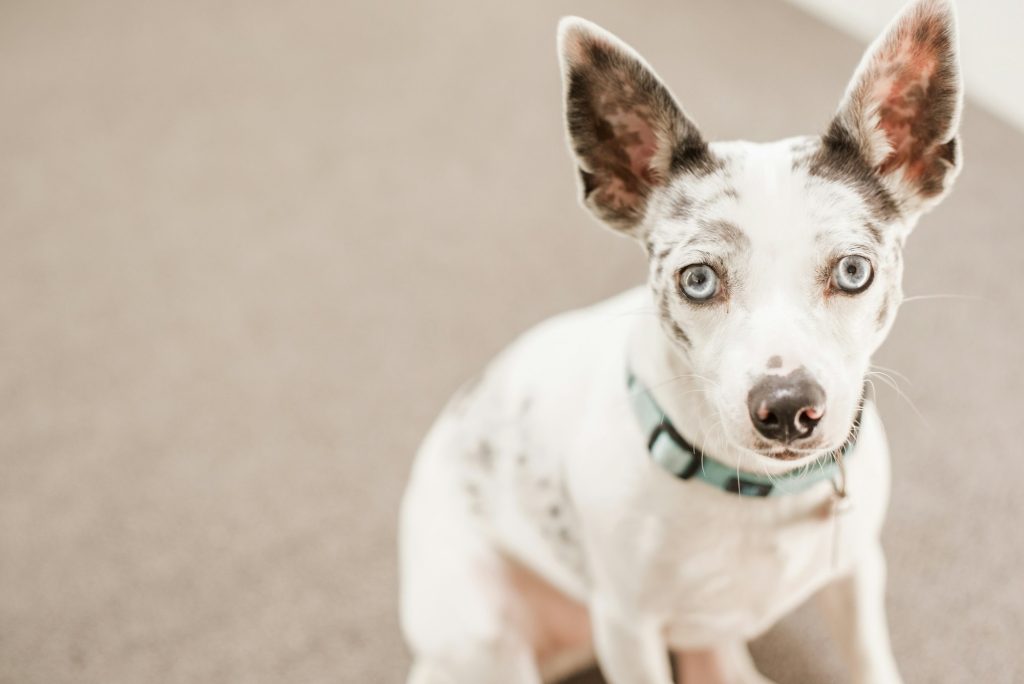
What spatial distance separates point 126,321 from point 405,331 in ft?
2.56

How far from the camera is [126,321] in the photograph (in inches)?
104

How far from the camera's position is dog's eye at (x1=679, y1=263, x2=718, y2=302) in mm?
1132

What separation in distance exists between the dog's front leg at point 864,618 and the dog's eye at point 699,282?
61 cm

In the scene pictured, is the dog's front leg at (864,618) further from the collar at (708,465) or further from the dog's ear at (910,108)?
the dog's ear at (910,108)

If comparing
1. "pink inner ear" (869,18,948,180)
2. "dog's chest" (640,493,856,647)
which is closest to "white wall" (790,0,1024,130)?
"pink inner ear" (869,18,948,180)

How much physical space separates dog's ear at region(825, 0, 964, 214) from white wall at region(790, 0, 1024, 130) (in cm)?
166

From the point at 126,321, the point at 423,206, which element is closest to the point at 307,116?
the point at 423,206

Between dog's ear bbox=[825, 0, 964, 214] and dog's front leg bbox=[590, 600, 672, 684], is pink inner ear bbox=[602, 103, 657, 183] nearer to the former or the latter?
dog's ear bbox=[825, 0, 964, 214]

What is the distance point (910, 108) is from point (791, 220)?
8.7 inches

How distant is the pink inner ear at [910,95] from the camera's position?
1080 mm

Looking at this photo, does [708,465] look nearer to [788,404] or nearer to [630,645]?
[788,404]

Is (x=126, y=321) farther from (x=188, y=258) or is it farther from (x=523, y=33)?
(x=523, y=33)

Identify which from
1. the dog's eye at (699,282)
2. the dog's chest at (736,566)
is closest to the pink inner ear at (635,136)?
the dog's eye at (699,282)

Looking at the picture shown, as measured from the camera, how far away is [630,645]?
4.72 ft
